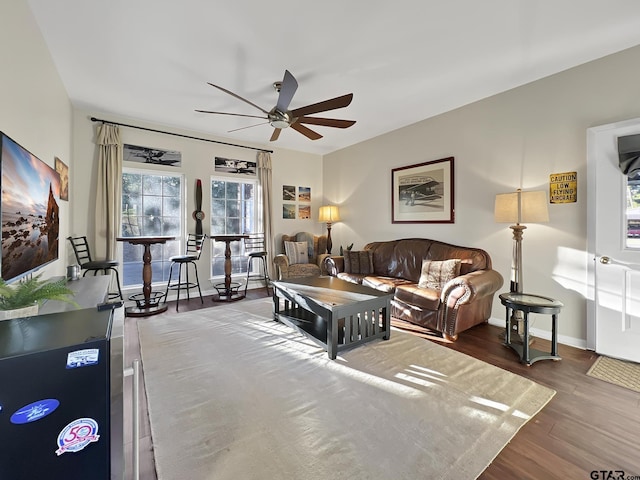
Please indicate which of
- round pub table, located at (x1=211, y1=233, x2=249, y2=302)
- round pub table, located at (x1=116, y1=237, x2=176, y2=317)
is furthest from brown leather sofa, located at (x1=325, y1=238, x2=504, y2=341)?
round pub table, located at (x1=116, y1=237, x2=176, y2=317)

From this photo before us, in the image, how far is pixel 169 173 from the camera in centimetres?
459

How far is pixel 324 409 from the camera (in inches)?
73.4

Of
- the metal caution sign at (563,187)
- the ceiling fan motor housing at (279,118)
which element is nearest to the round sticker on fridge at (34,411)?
the ceiling fan motor housing at (279,118)

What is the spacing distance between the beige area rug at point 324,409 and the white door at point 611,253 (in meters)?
1.19

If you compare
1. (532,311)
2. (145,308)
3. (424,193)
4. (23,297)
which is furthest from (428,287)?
(145,308)

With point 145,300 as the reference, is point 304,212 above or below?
above

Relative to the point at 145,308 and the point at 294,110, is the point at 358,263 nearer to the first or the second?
the point at 294,110

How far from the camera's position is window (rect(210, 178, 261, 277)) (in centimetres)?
507

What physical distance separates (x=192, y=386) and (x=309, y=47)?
2.92 meters

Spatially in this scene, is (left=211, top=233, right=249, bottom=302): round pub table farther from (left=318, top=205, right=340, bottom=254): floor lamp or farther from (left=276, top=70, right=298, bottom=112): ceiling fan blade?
(left=276, top=70, right=298, bottom=112): ceiling fan blade

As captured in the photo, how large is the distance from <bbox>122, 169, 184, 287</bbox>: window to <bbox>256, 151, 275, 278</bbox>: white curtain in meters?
1.38

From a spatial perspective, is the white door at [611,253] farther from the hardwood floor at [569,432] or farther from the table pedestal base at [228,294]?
the table pedestal base at [228,294]

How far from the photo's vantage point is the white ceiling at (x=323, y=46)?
6.86ft

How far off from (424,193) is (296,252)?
2495 mm
